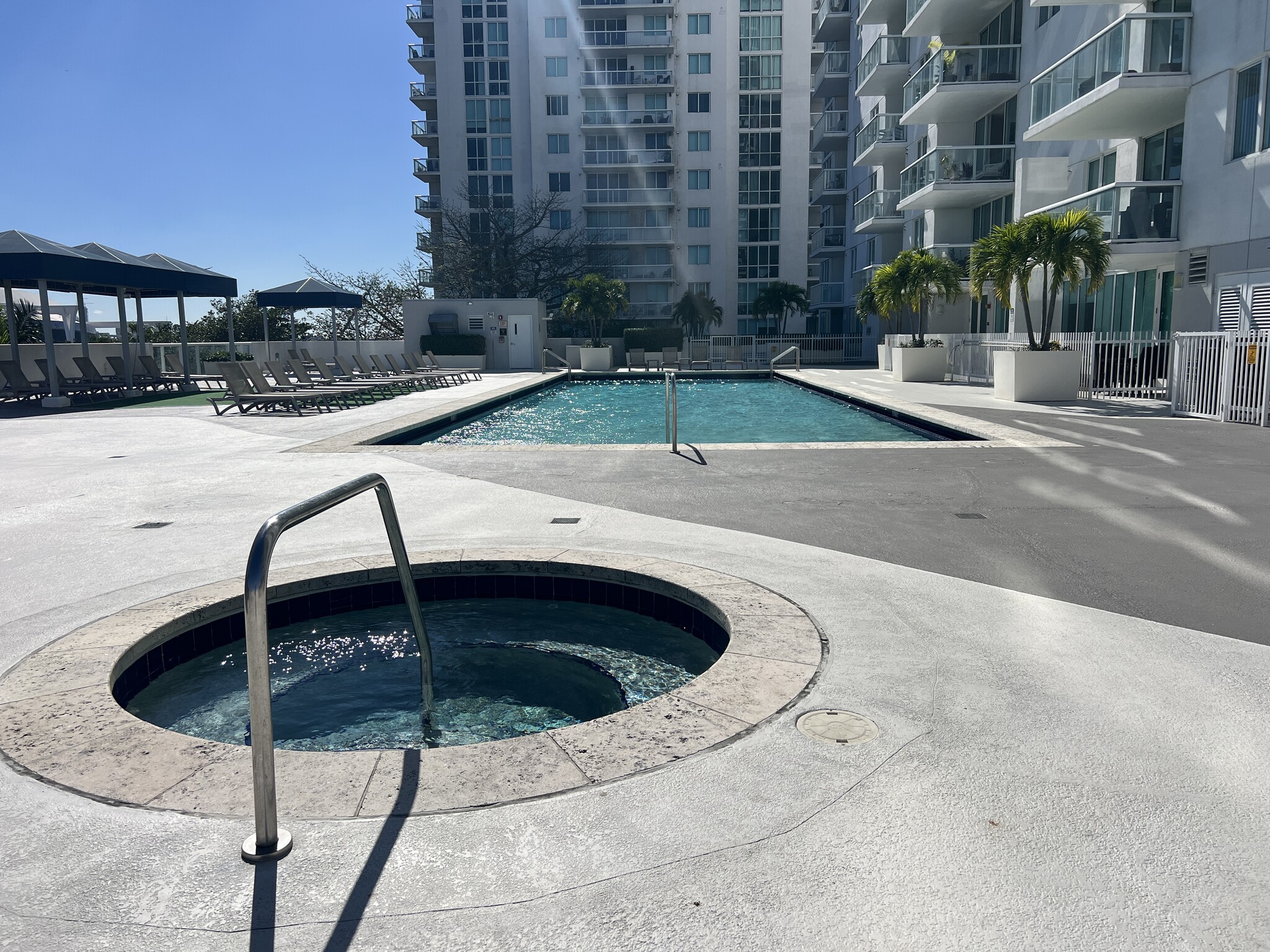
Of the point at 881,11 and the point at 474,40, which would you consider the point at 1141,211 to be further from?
the point at 474,40

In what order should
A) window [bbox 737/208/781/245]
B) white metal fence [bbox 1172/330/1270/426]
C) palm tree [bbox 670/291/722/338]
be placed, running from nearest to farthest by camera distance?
white metal fence [bbox 1172/330/1270/426] → palm tree [bbox 670/291/722/338] → window [bbox 737/208/781/245]

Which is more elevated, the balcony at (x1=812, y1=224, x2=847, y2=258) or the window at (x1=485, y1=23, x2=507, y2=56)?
the window at (x1=485, y1=23, x2=507, y2=56)

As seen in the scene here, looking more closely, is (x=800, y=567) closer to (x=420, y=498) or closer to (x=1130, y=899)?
(x=1130, y=899)

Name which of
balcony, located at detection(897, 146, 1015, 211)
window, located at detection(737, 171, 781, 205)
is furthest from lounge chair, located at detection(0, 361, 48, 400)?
window, located at detection(737, 171, 781, 205)

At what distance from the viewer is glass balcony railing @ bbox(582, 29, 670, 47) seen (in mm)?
51562

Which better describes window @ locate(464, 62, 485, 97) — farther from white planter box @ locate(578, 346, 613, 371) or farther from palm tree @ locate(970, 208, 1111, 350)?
palm tree @ locate(970, 208, 1111, 350)

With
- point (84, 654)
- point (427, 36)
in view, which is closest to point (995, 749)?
point (84, 654)

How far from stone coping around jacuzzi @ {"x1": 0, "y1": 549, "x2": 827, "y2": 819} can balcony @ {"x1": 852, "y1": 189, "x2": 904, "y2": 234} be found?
31.4 m

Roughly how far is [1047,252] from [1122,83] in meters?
3.37

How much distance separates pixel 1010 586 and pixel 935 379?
66.1ft

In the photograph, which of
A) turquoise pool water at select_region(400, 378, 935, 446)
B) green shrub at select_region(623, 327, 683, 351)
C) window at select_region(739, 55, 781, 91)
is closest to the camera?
turquoise pool water at select_region(400, 378, 935, 446)

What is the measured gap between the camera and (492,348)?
34188 millimetres

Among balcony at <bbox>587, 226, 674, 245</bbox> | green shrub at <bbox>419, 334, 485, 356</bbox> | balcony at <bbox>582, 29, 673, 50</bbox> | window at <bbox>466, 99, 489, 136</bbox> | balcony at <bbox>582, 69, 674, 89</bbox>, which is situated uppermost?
balcony at <bbox>582, 29, 673, 50</bbox>

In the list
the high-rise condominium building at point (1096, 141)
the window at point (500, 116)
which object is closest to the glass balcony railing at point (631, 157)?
the window at point (500, 116)
